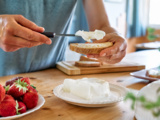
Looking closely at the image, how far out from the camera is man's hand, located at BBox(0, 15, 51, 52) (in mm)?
795

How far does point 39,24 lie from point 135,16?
383 centimetres

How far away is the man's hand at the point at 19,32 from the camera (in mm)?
795

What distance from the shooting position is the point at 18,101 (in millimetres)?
640

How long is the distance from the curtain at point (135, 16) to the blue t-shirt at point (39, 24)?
11.1ft

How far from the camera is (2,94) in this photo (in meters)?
0.59

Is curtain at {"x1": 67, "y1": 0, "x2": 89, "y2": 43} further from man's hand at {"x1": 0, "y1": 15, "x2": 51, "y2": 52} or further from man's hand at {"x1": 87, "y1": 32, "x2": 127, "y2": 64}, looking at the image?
man's hand at {"x1": 0, "y1": 15, "x2": 51, "y2": 52}

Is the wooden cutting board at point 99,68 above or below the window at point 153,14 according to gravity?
below

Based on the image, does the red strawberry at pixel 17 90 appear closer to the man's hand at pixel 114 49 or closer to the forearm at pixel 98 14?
the man's hand at pixel 114 49

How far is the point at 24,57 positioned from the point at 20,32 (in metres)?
0.56

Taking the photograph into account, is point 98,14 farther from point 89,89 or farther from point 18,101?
point 18,101

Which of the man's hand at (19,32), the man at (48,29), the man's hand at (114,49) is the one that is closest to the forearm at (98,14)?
the man at (48,29)

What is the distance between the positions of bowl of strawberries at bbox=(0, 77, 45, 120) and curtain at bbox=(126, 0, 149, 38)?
4220 mm

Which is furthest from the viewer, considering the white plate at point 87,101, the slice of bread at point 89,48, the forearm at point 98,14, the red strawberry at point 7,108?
the forearm at point 98,14

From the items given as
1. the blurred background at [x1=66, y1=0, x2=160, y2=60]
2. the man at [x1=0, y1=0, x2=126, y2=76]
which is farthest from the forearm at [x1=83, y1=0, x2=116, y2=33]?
the blurred background at [x1=66, y1=0, x2=160, y2=60]
